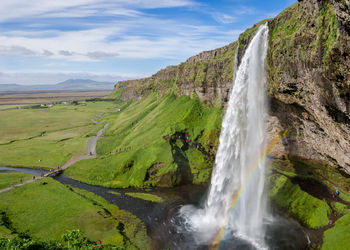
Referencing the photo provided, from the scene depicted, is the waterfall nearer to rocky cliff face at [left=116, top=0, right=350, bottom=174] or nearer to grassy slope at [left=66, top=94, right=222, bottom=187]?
rocky cliff face at [left=116, top=0, right=350, bottom=174]

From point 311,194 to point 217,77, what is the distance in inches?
1685

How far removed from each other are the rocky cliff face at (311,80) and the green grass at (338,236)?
7957 millimetres

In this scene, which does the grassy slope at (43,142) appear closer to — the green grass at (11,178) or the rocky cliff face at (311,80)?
the green grass at (11,178)

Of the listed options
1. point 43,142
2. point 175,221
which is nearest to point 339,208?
point 175,221

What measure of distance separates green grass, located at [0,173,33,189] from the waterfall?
44546mm

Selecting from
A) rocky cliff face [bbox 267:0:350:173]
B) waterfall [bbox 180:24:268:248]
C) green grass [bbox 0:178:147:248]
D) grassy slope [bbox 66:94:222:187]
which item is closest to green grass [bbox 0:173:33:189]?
green grass [bbox 0:178:147:248]

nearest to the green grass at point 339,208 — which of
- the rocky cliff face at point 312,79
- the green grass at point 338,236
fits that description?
the green grass at point 338,236

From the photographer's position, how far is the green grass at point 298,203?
122ft

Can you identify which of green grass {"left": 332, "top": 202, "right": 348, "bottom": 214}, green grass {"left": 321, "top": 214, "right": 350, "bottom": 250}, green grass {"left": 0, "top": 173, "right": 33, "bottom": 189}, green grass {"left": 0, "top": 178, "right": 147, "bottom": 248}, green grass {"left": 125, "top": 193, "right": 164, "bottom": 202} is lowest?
green grass {"left": 0, "top": 173, "right": 33, "bottom": 189}

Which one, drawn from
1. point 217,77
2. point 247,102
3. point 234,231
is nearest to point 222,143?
point 247,102

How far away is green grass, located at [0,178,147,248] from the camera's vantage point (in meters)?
36.9

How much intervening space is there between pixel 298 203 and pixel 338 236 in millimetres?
9906

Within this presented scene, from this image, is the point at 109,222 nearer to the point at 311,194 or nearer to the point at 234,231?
the point at 234,231

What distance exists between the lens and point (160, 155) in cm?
6259
